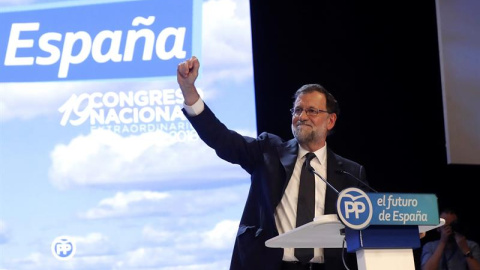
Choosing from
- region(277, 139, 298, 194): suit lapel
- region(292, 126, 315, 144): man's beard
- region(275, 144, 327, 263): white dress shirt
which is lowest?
region(275, 144, 327, 263): white dress shirt

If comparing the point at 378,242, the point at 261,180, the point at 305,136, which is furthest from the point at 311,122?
the point at 378,242

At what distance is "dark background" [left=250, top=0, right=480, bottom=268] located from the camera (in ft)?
16.8

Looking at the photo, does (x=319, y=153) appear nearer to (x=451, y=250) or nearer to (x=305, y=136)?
(x=305, y=136)

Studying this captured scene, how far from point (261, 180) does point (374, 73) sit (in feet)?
8.65

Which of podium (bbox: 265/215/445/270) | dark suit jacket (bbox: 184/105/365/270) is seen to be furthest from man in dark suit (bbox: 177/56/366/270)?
podium (bbox: 265/215/445/270)

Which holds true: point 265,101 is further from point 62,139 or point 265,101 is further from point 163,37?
point 62,139

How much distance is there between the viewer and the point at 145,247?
3.96 m

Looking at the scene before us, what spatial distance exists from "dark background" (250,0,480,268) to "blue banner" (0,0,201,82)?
94cm

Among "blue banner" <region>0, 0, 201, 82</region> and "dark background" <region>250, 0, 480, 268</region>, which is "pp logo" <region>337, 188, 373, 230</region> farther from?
"dark background" <region>250, 0, 480, 268</region>

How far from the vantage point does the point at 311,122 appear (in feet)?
9.61

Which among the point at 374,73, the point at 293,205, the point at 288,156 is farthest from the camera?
the point at 374,73

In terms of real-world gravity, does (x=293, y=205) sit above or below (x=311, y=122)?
below

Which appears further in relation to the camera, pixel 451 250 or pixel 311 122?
pixel 451 250

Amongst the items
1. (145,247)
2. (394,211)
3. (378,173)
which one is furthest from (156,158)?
(394,211)
